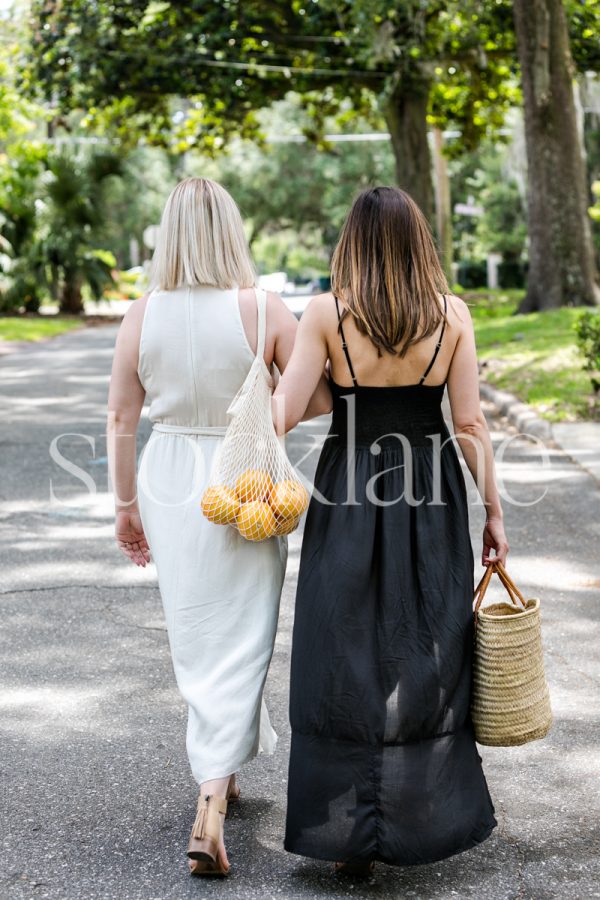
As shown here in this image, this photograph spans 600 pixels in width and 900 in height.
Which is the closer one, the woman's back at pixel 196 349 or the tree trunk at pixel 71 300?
the woman's back at pixel 196 349

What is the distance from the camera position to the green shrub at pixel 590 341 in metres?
10.7

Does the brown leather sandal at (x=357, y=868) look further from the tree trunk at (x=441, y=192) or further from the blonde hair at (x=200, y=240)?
the tree trunk at (x=441, y=192)

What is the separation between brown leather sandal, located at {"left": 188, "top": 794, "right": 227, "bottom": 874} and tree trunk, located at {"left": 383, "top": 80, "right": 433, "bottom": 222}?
69.6ft

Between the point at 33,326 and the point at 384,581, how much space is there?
2279 cm

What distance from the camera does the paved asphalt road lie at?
125 inches

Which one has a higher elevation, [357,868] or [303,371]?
[303,371]

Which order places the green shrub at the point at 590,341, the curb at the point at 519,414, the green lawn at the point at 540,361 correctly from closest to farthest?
the curb at the point at 519,414 < the green shrub at the point at 590,341 < the green lawn at the point at 540,361

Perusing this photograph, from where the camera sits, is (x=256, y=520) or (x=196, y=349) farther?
(x=196, y=349)

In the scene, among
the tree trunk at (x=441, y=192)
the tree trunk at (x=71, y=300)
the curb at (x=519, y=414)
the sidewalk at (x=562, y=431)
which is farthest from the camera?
the tree trunk at (x=441, y=192)

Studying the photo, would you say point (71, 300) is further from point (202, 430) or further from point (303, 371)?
point (303, 371)

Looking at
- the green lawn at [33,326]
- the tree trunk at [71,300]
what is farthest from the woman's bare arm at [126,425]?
the tree trunk at [71,300]

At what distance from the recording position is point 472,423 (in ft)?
10.8

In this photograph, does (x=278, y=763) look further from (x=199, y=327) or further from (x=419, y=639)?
(x=199, y=327)

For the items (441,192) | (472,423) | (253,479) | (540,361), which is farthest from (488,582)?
(441,192)
